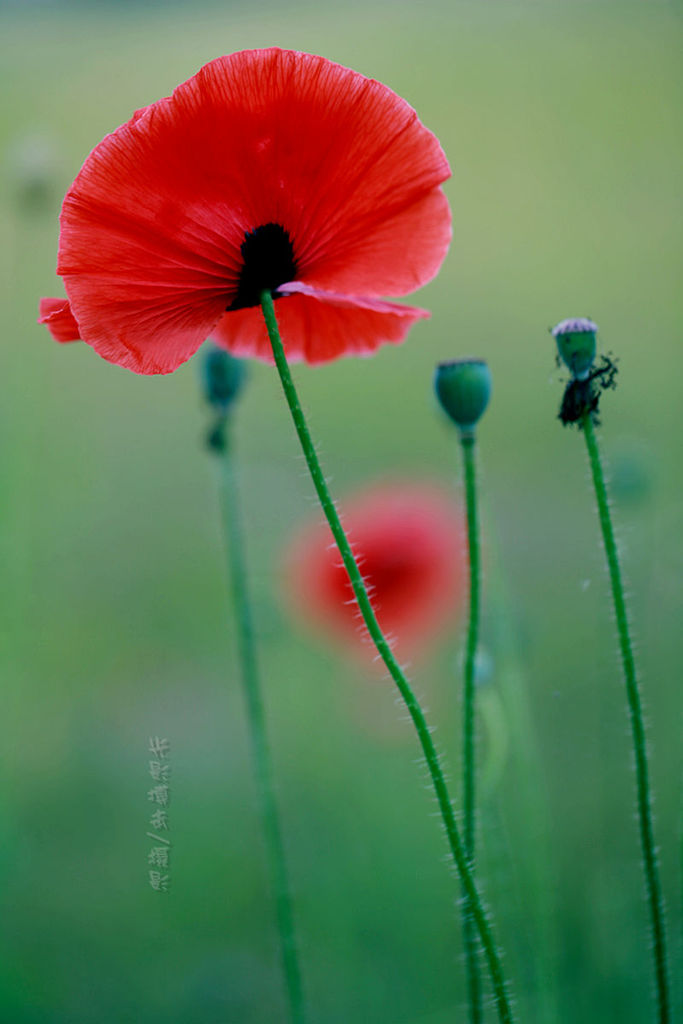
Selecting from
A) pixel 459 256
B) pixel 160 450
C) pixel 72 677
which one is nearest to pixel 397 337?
pixel 72 677

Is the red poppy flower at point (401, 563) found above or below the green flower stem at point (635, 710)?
above

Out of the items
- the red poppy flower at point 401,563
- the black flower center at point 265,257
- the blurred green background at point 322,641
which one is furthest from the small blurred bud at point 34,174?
the black flower center at point 265,257

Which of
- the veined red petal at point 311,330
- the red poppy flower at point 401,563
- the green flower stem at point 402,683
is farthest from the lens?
the red poppy flower at point 401,563

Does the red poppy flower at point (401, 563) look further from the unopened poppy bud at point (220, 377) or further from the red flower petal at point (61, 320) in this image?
the red flower petal at point (61, 320)

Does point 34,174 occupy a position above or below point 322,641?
above

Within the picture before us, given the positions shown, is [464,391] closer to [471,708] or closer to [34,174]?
[471,708]

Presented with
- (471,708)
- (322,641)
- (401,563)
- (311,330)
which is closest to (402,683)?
(471,708)
